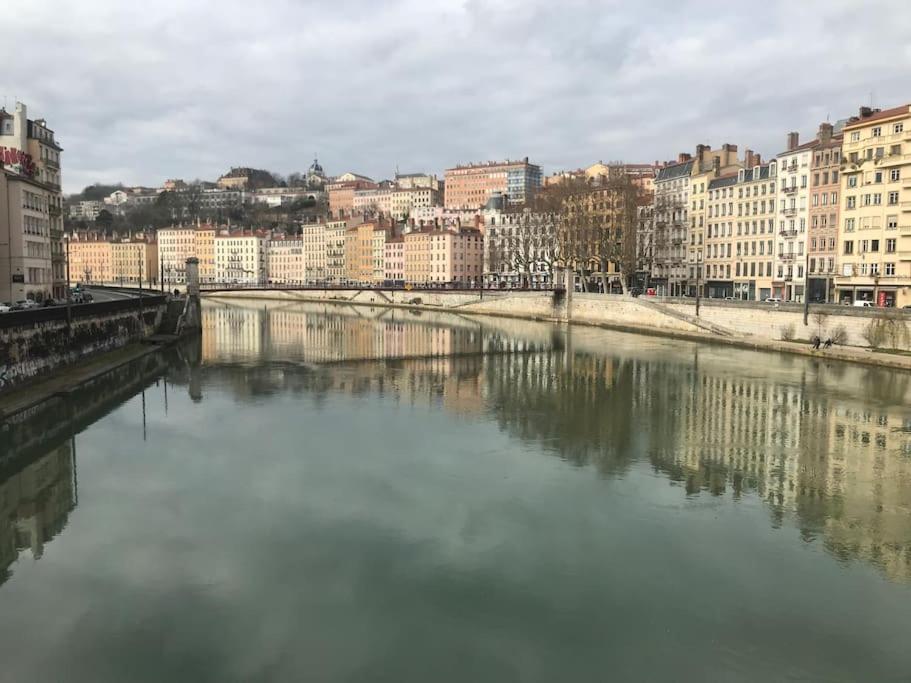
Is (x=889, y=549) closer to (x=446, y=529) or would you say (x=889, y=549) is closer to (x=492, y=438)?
(x=446, y=529)

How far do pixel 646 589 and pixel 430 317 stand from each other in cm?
5657

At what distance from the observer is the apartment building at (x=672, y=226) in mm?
58688

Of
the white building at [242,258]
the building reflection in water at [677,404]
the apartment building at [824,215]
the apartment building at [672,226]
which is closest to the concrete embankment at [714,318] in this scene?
the building reflection in water at [677,404]

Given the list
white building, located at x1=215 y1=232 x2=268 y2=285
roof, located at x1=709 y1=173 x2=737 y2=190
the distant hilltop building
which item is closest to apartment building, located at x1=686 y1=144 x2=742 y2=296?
roof, located at x1=709 y1=173 x2=737 y2=190

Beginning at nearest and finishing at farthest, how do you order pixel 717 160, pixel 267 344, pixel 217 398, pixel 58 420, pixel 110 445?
pixel 110 445 → pixel 58 420 → pixel 217 398 → pixel 267 344 → pixel 717 160

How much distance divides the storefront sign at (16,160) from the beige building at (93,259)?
92363 millimetres

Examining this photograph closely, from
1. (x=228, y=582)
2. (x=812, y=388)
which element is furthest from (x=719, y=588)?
(x=812, y=388)

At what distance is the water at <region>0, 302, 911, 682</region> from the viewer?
9.07 metres

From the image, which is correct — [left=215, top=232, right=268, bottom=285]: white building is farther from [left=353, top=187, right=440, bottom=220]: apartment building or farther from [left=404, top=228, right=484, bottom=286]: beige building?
[left=404, top=228, right=484, bottom=286]: beige building

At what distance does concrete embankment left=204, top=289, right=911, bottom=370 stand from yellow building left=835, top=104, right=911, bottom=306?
603 cm

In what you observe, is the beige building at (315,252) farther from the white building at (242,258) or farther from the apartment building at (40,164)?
the apartment building at (40,164)

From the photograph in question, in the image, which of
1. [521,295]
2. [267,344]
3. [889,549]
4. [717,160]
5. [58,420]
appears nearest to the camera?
[889,549]

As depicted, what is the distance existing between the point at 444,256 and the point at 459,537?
77.3m

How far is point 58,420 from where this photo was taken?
70.8 ft
